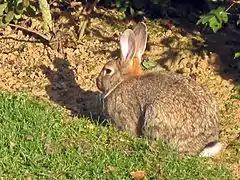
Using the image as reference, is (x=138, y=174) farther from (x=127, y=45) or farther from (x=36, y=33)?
(x=36, y=33)

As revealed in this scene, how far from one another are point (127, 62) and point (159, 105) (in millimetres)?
802

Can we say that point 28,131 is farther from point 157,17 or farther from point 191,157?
point 157,17

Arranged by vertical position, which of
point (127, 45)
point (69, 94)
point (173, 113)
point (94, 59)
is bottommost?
point (69, 94)

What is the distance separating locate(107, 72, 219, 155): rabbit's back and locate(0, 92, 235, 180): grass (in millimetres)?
191

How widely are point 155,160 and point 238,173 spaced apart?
78cm

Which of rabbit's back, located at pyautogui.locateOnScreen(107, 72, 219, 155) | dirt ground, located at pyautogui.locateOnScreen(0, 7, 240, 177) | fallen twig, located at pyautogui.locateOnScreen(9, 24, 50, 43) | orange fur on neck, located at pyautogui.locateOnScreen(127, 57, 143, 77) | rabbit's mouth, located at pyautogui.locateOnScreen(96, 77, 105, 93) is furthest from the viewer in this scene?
fallen twig, located at pyautogui.locateOnScreen(9, 24, 50, 43)

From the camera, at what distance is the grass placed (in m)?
5.51

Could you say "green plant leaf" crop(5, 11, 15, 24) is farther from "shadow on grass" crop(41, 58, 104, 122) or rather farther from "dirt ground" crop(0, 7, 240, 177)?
"shadow on grass" crop(41, 58, 104, 122)

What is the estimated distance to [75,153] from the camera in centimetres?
573

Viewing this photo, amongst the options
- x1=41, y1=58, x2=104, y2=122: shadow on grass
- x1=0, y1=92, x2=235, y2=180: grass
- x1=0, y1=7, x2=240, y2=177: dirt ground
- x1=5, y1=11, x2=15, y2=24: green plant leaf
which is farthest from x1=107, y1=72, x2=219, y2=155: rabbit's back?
x1=5, y1=11, x2=15, y2=24: green plant leaf

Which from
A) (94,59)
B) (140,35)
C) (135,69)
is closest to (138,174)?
(135,69)

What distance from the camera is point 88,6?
855 cm

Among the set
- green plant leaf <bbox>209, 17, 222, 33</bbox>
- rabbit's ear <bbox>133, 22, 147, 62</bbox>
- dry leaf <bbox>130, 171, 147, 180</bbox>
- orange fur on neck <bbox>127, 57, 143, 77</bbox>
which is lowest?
dry leaf <bbox>130, 171, 147, 180</bbox>

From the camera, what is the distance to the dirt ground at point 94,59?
732cm
